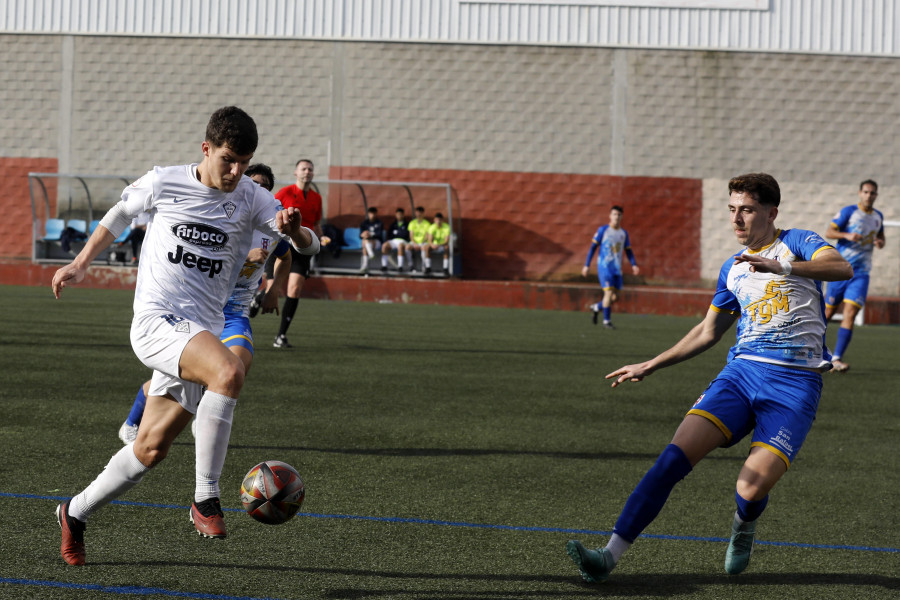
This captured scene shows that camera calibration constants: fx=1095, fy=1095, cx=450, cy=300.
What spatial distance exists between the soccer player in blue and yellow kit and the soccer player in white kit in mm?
1574

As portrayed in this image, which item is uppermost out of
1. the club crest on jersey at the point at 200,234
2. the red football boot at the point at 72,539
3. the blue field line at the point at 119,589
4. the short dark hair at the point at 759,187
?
the short dark hair at the point at 759,187

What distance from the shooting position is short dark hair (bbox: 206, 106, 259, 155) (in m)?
4.70

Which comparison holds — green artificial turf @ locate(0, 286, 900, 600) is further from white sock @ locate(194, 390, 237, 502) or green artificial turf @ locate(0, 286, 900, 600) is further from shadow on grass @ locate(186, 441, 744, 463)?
white sock @ locate(194, 390, 237, 502)

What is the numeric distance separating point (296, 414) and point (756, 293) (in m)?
4.74

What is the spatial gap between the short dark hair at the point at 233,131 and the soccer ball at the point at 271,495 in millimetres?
1384

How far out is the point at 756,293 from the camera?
5004 mm

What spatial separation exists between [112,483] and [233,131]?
1.56 metres

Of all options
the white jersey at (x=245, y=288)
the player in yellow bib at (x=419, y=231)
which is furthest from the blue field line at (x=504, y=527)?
the player in yellow bib at (x=419, y=231)

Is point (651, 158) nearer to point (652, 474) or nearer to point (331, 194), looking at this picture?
point (331, 194)

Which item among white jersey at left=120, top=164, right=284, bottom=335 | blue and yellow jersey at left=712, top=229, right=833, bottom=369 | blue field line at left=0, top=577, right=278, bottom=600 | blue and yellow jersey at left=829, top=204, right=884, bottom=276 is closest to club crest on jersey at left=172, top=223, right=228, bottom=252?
white jersey at left=120, top=164, right=284, bottom=335

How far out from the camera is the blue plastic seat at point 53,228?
26.7 m

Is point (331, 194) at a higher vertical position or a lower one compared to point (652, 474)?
higher

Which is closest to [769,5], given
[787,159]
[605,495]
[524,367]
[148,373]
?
[787,159]

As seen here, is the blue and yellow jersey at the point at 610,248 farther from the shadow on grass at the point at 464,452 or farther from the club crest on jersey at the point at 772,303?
the club crest on jersey at the point at 772,303
